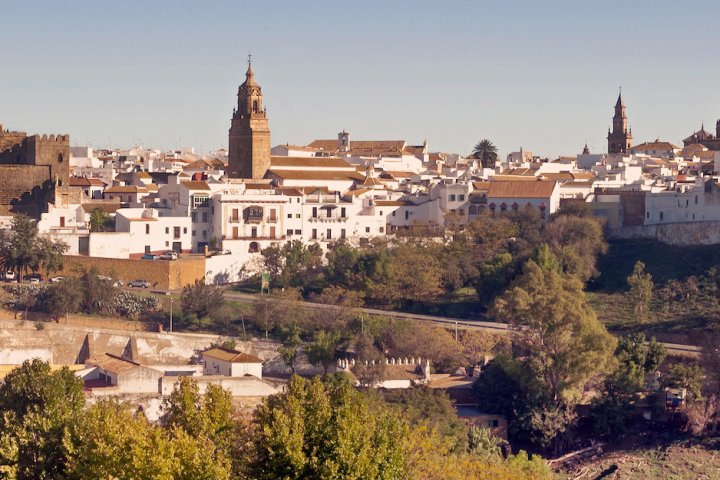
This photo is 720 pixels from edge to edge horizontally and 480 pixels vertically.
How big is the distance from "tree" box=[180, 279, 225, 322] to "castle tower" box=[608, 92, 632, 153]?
39904 mm

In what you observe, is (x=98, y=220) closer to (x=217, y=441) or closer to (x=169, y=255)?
(x=169, y=255)

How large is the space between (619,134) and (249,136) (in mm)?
28429

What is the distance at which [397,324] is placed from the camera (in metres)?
42.3

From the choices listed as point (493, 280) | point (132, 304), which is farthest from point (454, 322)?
point (132, 304)

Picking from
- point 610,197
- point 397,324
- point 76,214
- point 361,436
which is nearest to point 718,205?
point 610,197

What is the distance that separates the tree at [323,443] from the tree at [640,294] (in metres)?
19.3

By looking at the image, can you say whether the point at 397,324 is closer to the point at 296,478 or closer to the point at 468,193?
the point at 468,193

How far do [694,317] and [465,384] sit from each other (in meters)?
7.90

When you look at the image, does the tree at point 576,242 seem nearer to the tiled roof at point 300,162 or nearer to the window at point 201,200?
the tiled roof at point 300,162

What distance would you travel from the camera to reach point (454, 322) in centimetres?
4438

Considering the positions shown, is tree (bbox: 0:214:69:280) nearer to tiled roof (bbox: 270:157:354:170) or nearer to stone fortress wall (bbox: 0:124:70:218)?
stone fortress wall (bbox: 0:124:70:218)

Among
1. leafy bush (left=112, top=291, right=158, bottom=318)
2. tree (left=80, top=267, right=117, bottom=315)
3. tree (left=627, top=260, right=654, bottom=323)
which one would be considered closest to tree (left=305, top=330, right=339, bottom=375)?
leafy bush (left=112, top=291, right=158, bottom=318)

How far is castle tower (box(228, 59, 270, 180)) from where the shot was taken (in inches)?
2276

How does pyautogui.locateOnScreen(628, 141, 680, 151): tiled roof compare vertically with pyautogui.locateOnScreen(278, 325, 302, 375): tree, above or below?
above
